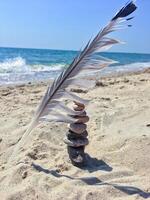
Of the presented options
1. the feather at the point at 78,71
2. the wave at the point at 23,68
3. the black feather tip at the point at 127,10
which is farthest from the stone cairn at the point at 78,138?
the wave at the point at 23,68

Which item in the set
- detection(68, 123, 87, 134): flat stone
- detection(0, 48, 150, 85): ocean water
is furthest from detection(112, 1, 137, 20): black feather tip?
detection(68, 123, 87, 134): flat stone

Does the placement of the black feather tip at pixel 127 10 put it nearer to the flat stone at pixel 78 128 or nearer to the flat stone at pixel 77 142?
the flat stone at pixel 78 128

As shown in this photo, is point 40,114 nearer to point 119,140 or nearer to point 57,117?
point 57,117

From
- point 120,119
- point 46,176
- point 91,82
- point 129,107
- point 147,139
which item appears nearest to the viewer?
point 91,82

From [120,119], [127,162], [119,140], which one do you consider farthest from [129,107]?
[127,162]

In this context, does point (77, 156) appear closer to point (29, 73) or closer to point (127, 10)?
point (127, 10)

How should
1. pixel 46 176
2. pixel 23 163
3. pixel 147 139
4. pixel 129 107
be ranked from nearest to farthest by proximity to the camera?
pixel 46 176, pixel 23 163, pixel 147 139, pixel 129 107

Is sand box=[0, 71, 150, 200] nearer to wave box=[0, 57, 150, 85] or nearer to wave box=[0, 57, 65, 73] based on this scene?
wave box=[0, 57, 150, 85]
